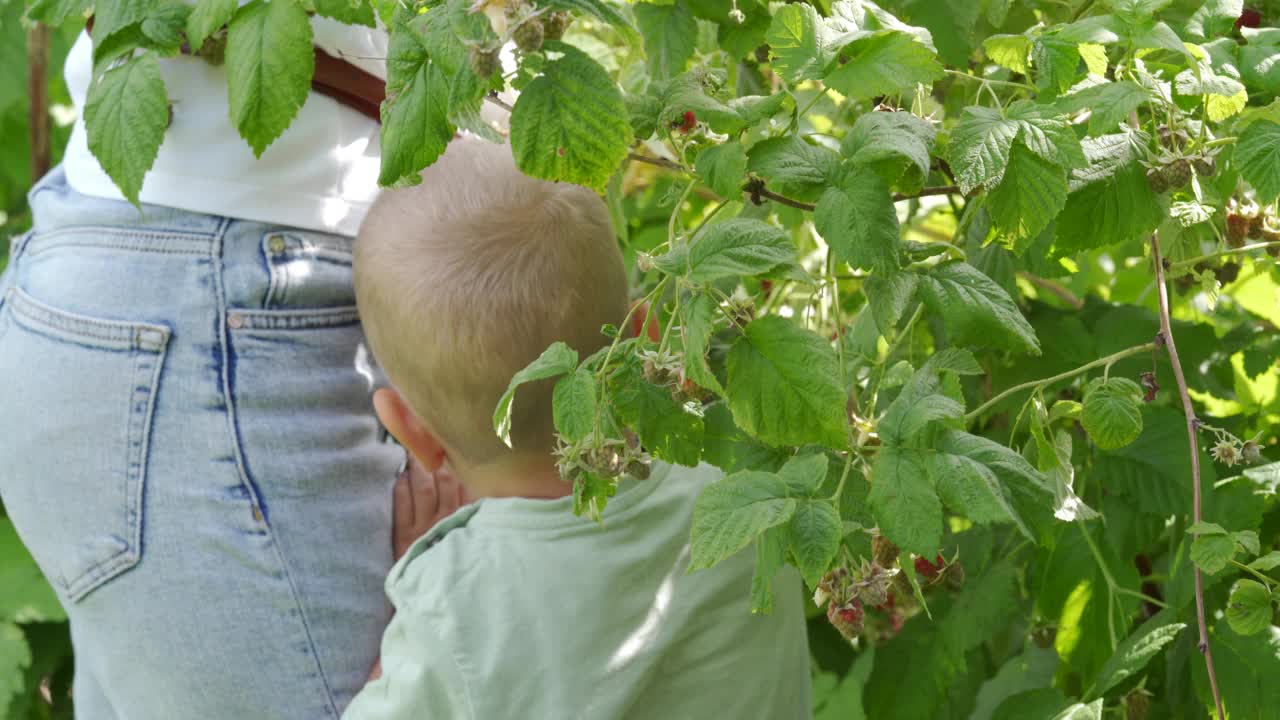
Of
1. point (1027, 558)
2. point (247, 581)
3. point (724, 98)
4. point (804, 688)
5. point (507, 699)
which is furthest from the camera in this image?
point (1027, 558)

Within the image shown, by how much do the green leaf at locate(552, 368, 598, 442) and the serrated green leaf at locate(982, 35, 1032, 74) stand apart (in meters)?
0.48

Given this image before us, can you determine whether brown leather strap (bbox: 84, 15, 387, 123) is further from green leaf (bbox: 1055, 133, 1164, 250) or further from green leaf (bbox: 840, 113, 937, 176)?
green leaf (bbox: 1055, 133, 1164, 250)

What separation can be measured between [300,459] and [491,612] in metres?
0.32

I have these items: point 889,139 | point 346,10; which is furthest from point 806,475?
point 346,10

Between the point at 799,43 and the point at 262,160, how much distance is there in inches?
28.5

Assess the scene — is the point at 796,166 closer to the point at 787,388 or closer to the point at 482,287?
the point at 787,388

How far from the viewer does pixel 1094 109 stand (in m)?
1.03

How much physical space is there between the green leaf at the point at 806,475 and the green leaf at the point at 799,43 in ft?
1.02

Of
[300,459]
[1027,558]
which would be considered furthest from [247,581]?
[1027,558]

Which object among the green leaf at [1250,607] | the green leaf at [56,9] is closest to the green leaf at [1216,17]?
the green leaf at [1250,607]

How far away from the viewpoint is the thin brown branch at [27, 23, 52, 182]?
8.10 ft

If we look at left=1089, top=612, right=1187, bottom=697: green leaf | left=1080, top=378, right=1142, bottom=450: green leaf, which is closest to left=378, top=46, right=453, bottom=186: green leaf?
left=1080, top=378, right=1142, bottom=450: green leaf

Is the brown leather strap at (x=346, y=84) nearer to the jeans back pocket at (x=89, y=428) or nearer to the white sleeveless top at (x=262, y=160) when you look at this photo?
the white sleeveless top at (x=262, y=160)

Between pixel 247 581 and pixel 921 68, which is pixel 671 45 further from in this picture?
pixel 247 581
